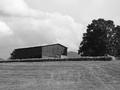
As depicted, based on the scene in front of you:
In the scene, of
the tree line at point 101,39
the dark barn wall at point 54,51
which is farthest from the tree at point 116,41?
the dark barn wall at point 54,51

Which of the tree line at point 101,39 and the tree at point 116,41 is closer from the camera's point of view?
the tree line at point 101,39

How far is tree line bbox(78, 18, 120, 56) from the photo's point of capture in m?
82.9

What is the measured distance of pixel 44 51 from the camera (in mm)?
90125

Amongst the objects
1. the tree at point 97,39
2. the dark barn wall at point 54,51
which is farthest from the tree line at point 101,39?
the dark barn wall at point 54,51

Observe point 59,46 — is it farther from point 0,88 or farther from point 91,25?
point 0,88

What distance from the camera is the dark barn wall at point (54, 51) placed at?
296ft

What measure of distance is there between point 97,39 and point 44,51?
18.5 meters

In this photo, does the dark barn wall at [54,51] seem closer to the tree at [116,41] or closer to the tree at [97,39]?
the tree at [97,39]

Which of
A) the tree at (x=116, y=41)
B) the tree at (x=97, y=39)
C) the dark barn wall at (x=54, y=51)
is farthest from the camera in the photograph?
the dark barn wall at (x=54, y=51)

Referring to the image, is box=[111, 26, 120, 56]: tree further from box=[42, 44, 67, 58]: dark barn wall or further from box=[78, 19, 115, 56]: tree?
box=[42, 44, 67, 58]: dark barn wall

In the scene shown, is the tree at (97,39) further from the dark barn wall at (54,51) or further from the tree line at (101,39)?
the dark barn wall at (54,51)

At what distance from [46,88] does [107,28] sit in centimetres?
6420

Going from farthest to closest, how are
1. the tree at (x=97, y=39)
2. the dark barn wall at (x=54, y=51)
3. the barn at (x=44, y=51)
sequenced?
the dark barn wall at (x=54, y=51) < the barn at (x=44, y=51) < the tree at (x=97, y=39)

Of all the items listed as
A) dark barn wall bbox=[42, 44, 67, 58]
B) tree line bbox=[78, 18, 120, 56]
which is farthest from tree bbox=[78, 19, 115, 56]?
dark barn wall bbox=[42, 44, 67, 58]
